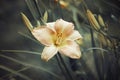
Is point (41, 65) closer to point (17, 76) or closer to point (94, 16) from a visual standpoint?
point (17, 76)

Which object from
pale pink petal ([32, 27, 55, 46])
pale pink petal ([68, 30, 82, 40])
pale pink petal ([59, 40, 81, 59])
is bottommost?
pale pink petal ([59, 40, 81, 59])

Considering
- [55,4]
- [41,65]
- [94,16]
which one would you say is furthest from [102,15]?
[41,65]

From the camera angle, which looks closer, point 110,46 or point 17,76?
point 17,76

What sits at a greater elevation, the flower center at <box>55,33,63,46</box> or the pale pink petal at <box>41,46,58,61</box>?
the flower center at <box>55,33,63,46</box>
